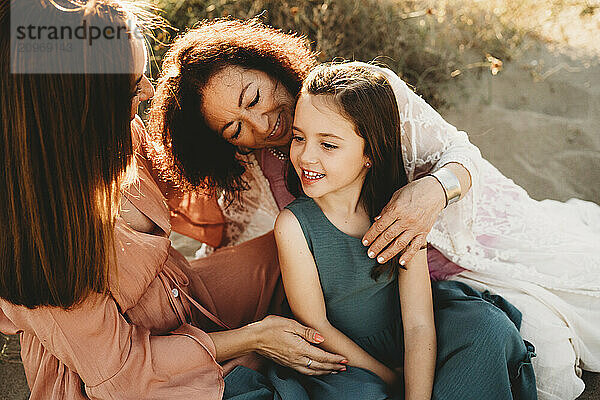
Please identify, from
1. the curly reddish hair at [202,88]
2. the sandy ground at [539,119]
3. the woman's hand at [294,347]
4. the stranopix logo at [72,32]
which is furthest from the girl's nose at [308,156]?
the sandy ground at [539,119]

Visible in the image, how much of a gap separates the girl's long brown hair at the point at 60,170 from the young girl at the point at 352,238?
1.93ft

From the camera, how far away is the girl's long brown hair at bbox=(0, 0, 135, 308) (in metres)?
1.44

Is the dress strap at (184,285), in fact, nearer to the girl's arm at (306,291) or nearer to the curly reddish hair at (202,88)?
the girl's arm at (306,291)

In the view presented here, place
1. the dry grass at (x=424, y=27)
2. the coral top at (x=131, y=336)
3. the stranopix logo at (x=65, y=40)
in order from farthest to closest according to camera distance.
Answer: the dry grass at (x=424, y=27), the coral top at (x=131, y=336), the stranopix logo at (x=65, y=40)

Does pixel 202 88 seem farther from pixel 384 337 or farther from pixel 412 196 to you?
pixel 384 337

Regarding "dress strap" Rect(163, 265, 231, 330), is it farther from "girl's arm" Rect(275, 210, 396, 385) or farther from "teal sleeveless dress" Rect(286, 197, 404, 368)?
"teal sleeveless dress" Rect(286, 197, 404, 368)

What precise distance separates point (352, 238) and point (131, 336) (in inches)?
30.1

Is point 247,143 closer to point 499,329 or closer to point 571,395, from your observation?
point 499,329

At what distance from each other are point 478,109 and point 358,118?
243 cm

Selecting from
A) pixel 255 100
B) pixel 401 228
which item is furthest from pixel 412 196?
pixel 255 100

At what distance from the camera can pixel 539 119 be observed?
4.01m

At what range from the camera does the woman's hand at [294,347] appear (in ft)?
6.43

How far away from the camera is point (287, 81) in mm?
2254

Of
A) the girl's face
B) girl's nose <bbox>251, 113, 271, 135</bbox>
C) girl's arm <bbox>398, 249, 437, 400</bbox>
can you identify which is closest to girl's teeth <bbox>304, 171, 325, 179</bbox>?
the girl's face
